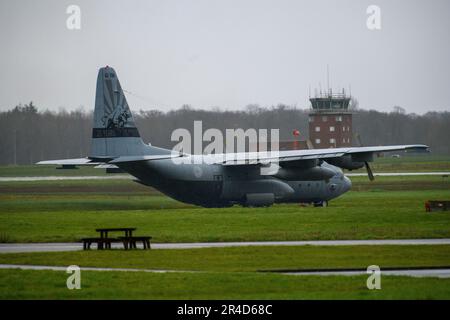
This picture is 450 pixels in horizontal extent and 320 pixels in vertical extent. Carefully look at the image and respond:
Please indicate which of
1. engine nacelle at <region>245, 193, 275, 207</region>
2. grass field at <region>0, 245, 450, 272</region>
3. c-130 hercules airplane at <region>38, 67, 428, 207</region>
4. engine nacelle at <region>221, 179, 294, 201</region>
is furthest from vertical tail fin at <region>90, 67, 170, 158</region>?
grass field at <region>0, 245, 450, 272</region>

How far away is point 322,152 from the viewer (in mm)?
61406

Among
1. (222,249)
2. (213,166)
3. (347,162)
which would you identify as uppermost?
(347,162)

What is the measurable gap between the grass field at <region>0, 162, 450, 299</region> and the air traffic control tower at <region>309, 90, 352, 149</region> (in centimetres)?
4185

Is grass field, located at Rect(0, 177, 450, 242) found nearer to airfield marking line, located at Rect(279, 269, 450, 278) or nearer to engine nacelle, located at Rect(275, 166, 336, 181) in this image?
engine nacelle, located at Rect(275, 166, 336, 181)

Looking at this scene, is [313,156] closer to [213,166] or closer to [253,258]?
[213,166]

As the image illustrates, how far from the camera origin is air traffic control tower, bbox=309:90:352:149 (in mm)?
124438

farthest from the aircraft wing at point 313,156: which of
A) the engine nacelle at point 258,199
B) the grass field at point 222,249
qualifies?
the grass field at point 222,249

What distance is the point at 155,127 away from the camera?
131625 mm

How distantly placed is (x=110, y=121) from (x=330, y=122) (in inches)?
2727

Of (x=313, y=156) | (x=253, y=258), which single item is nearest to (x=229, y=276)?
(x=253, y=258)

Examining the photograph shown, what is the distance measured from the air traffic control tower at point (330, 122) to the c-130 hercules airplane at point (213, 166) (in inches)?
2293

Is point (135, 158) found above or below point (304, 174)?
above

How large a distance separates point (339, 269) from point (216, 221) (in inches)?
824

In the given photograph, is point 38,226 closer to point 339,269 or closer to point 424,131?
point 339,269
